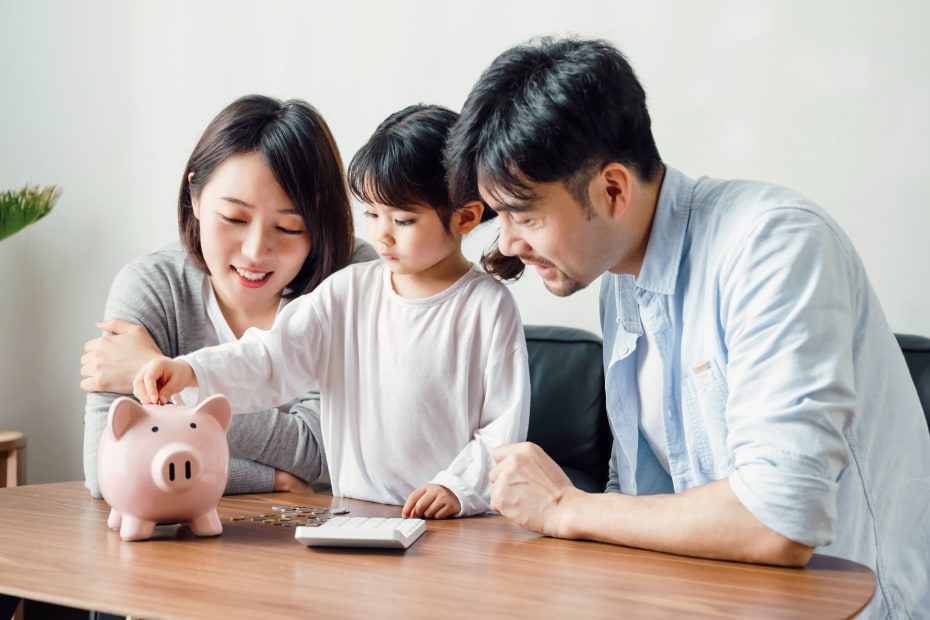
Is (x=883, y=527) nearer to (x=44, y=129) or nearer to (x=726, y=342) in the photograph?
(x=726, y=342)

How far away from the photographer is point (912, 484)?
1213 mm

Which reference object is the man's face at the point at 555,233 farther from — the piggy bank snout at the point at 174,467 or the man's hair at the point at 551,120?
the piggy bank snout at the point at 174,467

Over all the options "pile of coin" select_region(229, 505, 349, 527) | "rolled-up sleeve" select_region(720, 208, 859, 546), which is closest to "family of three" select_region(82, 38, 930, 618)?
"rolled-up sleeve" select_region(720, 208, 859, 546)

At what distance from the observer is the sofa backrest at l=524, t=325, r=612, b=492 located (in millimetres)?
2045

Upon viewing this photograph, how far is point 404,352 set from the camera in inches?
57.0

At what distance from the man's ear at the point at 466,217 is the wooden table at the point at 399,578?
0.46 meters

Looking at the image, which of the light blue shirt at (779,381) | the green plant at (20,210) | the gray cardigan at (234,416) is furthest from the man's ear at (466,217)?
the green plant at (20,210)

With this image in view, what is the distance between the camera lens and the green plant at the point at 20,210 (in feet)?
8.48

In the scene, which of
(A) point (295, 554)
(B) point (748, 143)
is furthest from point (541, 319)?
(A) point (295, 554)

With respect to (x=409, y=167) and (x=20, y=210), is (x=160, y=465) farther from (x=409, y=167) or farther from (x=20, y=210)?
(x=20, y=210)

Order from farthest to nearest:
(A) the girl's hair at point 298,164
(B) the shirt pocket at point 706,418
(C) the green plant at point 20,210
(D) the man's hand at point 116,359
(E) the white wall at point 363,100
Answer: (C) the green plant at point 20,210 < (E) the white wall at point 363,100 < (A) the girl's hair at point 298,164 < (D) the man's hand at point 116,359 < (B) the shirt pocket at point 706,418

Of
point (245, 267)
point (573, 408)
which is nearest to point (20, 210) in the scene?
point (245, 267)

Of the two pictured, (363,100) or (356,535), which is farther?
(363,100)

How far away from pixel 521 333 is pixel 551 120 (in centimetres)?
40
